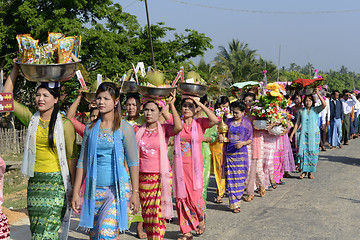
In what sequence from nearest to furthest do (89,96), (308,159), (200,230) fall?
(89,96)
(200,230)
(308,159)

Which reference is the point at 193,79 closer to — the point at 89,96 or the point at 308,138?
the point at 89,96

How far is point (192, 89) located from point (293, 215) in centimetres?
294

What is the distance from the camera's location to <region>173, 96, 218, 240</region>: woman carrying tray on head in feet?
21.1

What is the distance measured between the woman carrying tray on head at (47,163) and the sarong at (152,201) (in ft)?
4.36

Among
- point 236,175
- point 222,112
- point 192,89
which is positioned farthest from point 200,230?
point 222,112

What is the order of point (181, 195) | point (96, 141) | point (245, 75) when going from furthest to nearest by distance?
point (245, 75), point (181, 195), point (96, 141)

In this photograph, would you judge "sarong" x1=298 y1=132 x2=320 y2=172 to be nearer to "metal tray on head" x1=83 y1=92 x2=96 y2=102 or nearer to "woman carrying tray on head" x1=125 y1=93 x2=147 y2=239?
"woman carrying tray on head" x1=125 y1=93 x2=147 y2=239

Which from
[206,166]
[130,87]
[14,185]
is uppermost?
[130,87]

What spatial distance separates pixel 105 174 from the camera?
4473 mm

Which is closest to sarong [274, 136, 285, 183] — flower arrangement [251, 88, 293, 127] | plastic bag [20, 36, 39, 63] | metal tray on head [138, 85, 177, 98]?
flower arrangement [251, 88, 293, 127]

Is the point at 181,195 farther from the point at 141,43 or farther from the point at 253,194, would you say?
the point at 141,43

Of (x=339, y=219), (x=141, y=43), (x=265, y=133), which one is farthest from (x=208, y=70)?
(x=339, y=219)

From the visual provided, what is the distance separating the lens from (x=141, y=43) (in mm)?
21766

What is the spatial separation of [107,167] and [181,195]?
7.06 feet
